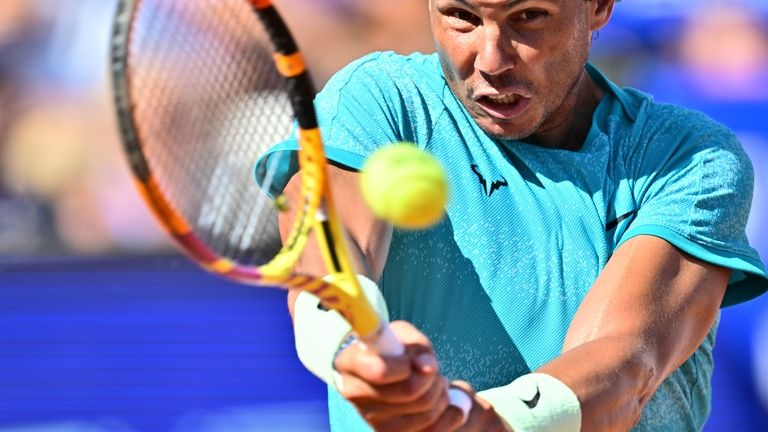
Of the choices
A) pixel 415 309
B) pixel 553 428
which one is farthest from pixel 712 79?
pixel 553 428

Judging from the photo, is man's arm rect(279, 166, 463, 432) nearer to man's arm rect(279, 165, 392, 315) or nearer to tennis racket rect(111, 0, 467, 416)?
tennis racket rect(111, 0, 467, 416)

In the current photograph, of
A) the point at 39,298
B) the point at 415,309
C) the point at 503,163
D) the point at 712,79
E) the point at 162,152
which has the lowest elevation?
the point at 39,298

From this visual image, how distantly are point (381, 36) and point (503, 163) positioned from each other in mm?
2265

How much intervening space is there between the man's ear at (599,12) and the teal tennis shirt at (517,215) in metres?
0.27

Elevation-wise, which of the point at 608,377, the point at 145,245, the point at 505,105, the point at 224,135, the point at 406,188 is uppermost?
the point at 406,188

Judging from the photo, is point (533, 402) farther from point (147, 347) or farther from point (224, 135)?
point (147, 347)

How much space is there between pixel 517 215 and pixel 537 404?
613 millimetres

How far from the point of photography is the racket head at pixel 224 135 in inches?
89.1

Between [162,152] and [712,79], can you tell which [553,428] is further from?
[712,79]

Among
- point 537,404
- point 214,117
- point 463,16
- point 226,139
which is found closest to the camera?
point 537,404

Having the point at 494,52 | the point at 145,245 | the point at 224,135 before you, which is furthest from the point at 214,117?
the point at 145,245

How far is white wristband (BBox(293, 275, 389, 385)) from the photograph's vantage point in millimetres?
2500

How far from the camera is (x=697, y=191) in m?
3.16

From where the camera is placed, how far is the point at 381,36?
17.6 ft
